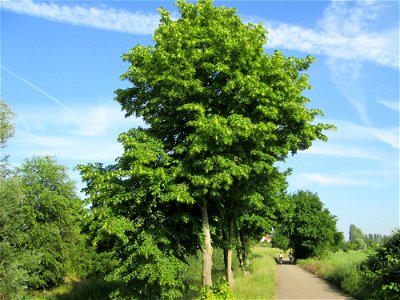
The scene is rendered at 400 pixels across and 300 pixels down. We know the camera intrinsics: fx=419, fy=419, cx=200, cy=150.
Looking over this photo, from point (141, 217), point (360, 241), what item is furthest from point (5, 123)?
point (360, 241)

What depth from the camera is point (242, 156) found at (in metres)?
14.5

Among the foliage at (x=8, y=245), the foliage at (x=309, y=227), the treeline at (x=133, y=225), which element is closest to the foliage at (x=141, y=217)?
the treeline at (x=133, y=225)

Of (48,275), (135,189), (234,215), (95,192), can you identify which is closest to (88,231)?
(95,192)

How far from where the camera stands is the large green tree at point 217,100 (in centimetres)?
1347

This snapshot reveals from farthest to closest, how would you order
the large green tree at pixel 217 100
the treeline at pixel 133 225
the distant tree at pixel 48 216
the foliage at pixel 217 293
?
1. the distant tree at pixel 48 216
2. the treeline at pixel 133 225
3. the large green tree at pixel 217 100
4. the foliage at pixel 217 293

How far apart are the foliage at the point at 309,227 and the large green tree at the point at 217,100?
147 ft

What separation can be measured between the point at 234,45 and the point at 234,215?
26.5ft

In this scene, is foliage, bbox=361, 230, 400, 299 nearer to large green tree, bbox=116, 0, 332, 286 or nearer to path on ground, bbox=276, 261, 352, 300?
large green tree, bbox=116, 0, 332, 286

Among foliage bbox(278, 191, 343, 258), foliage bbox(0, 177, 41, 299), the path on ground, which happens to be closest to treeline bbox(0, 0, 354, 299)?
foliage bbox(0, 177, 41, 299)

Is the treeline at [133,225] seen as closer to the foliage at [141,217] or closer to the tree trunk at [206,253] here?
the foliage at [141,217]

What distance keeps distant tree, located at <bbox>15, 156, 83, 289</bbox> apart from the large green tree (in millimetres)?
14261

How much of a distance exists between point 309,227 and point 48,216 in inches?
1633

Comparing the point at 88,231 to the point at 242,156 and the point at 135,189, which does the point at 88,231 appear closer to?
the point at 135,189

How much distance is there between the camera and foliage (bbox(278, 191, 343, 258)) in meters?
60.1
